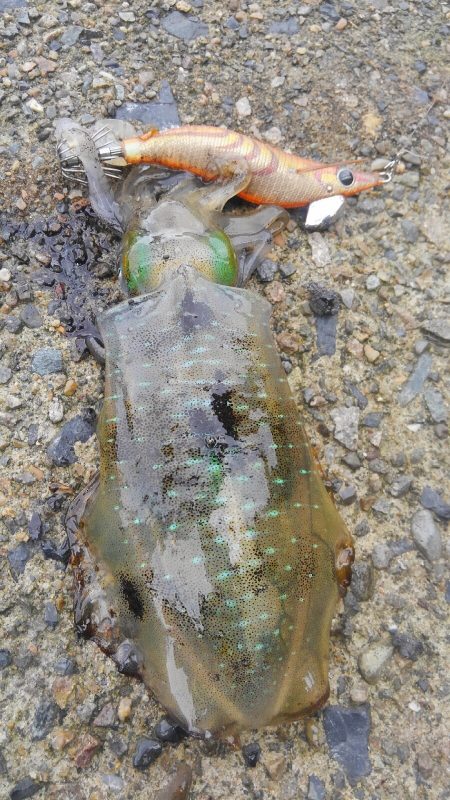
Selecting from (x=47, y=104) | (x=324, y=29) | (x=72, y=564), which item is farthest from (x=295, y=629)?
(x=324, y=29)

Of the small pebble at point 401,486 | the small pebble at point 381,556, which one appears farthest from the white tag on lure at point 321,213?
the small pebble at point 381,556

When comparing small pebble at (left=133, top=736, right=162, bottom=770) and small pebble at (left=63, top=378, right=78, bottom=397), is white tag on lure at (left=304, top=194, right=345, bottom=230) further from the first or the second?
small pebble at (left=133, top=736, right=162, bottom=770)

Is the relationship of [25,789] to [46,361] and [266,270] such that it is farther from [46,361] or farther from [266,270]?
[266,270]

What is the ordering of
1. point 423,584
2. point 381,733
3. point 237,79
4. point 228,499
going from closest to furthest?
point 228,499 < point 381,733 < point 423,584 < point 237,79

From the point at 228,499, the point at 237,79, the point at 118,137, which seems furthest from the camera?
the point at 237,79

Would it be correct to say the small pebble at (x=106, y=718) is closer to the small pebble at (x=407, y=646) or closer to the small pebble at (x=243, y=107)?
the small pebble at (x=407, y=646)

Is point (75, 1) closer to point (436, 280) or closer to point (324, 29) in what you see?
point (324, 29)
